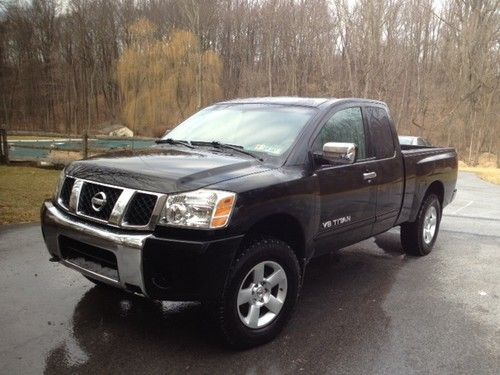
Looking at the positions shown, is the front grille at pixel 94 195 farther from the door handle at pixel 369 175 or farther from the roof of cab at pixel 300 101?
the door handle at pixel 369 175

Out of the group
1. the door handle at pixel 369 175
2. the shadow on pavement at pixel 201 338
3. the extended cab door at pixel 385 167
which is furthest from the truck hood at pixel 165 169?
the extended cab door at pixel 385 167

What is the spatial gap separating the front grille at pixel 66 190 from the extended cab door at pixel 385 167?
2807mm

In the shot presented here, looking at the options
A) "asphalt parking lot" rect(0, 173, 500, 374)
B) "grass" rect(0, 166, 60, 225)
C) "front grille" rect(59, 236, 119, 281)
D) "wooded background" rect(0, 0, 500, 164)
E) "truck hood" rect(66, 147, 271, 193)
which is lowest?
"asphalt parking lot" rect(0, 173, 500, 374)

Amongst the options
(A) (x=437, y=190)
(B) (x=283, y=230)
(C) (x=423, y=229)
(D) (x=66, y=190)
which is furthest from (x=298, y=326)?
(A) (x=437, y=190)

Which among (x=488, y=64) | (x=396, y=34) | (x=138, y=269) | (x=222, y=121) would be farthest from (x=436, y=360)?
(x=488, y=64)

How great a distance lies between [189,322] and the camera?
13.1 feet

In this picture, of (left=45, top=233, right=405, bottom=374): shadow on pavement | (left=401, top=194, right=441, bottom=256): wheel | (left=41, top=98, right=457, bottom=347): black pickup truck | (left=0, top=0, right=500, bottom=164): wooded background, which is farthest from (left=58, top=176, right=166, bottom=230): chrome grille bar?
(left=0, top=0, right=500, bottom=164): wooded background

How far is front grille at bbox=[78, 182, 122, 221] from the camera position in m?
3.37

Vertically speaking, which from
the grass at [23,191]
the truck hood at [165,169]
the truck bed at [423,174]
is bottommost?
the grass at [23,191]

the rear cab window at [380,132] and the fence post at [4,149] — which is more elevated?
the rear cab window at [380,132]

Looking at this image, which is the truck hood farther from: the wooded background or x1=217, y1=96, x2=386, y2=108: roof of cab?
the wooded background

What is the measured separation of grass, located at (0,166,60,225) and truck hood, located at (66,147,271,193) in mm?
4463

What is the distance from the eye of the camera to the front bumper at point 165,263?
3.10 m

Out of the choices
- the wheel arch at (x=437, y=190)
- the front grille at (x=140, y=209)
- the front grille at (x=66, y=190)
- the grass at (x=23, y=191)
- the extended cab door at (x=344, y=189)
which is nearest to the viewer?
the front grille at (x=140, y=209)
